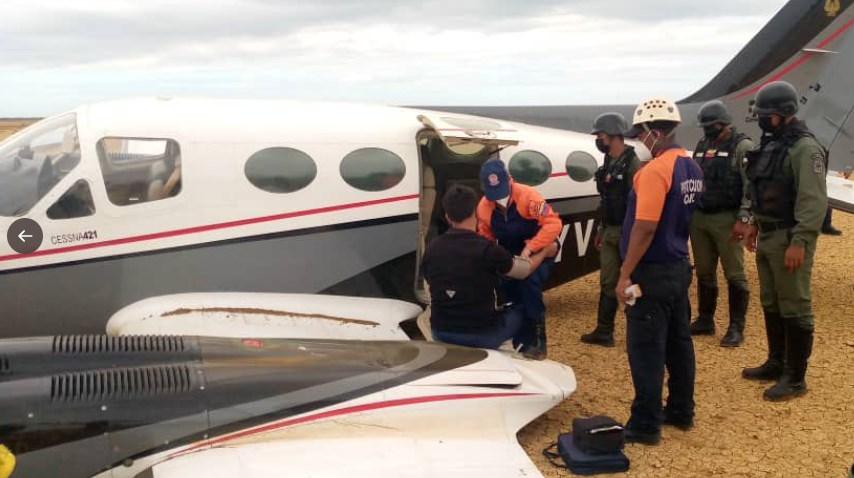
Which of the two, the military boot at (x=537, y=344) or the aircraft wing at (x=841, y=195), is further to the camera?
the aircraft wing at (x=841, y=195)

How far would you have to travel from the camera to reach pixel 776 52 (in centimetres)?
1243

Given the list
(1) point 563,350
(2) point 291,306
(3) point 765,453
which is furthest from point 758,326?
(2) point 291,306

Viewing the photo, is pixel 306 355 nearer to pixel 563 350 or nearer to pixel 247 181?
pixel 247 181

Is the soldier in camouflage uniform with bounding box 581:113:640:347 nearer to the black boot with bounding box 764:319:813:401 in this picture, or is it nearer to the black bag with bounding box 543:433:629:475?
the black boot with bounding box 764:319:813:401

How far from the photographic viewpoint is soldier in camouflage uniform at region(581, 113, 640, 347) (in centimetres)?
716

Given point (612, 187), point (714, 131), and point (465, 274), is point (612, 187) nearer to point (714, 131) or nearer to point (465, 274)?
point (714, 131)

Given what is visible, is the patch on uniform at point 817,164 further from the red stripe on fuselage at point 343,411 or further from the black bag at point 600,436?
the red stripe on fuselage at point 343,411

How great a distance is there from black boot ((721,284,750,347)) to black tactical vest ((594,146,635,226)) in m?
1.57

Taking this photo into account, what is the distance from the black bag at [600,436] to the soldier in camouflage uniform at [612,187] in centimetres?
248

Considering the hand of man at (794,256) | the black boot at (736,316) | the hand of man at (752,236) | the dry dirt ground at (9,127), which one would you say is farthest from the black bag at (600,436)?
the dry dirt ground at (9,127)

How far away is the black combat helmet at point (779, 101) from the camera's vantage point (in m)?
5.89

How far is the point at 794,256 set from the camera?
584 cm

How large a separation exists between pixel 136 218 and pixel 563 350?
4.29 m
